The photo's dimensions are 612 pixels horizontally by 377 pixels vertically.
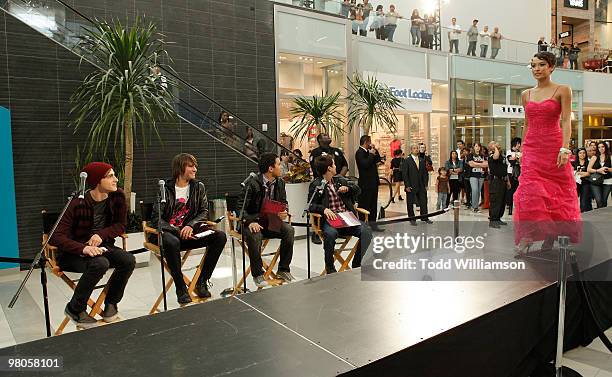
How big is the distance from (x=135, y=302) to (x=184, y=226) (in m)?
0.81

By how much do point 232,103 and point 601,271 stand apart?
6.56m

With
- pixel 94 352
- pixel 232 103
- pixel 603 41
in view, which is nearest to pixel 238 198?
pixel 94 352

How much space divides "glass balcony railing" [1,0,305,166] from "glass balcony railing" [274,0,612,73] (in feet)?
10.6

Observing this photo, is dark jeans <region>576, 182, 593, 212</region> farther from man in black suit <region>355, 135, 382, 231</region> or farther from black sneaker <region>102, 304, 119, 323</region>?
black sneaker <region>102, 304, 119, 323</region>

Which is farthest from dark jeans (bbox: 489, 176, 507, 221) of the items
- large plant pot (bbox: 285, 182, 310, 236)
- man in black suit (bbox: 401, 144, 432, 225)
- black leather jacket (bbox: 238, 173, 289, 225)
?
black leather jacket (bbox: 238, 173, 289, 225)

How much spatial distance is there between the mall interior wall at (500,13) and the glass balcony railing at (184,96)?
8869 mm

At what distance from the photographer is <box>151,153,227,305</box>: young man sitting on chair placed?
139 inches

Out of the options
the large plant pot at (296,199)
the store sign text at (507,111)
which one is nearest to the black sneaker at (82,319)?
the large plant pot at (296,199)

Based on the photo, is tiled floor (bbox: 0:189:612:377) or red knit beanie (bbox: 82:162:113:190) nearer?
tiled floor (bbox: 0:189:612:377)

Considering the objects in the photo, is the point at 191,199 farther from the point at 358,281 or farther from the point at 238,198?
the point at 358,281

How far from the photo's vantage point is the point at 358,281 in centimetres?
284

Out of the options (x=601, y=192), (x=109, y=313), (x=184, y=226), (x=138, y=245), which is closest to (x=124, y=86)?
(x=138, y=245)

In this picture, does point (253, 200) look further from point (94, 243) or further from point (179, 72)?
point (179, 72)

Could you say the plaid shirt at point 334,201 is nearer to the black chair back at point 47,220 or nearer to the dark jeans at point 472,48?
the black chair back at point 47,220
